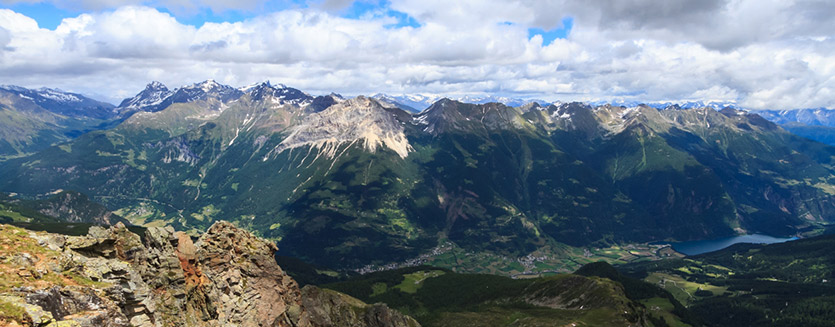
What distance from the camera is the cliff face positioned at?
32.6m

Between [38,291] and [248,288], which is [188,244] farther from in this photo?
[38,291]

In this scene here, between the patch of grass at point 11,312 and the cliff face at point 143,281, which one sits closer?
the patch of grass at point 11,312

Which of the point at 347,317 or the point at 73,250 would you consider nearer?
the point at 73,250

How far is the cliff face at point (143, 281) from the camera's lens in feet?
107

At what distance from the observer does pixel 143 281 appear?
4606 centimetres

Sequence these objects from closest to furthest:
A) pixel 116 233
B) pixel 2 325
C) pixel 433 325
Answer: pixel 2 325 → pixel 116 233 → pixel 433 325

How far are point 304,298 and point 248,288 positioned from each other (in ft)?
160

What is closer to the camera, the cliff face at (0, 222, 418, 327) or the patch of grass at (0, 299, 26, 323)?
the patch of grass at (0, 299, 26, 323)

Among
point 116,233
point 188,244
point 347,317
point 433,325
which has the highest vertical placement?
point 116,233

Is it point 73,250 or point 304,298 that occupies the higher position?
point 73,250

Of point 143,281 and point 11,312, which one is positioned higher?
point 11,312

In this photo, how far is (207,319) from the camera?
5525cm

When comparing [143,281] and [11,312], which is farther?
[143,281]

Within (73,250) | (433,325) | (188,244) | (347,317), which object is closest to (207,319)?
(188,244)
